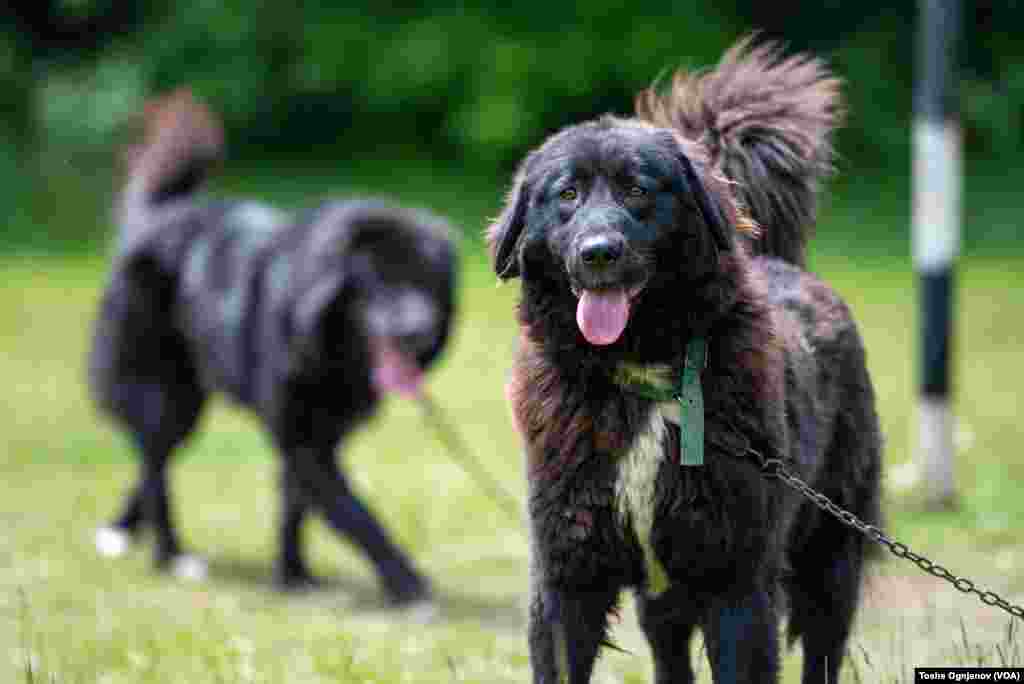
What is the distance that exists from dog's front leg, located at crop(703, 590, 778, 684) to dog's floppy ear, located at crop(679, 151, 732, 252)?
37.7 inches

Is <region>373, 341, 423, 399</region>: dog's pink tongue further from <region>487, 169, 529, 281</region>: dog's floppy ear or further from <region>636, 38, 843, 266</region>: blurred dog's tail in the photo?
<region>487, 169, 529, 281</region>: dog's floppy ear

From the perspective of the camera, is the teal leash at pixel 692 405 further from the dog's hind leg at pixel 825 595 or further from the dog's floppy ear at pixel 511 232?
the dog's hind leg at pixel 825 595

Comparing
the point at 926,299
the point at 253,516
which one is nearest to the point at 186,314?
the point at 253,516

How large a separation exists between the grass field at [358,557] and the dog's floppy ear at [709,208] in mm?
1320

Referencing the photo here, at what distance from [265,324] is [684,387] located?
4.81 m

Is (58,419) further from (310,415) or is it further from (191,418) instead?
(310,415)

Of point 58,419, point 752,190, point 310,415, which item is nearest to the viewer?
point 752,190

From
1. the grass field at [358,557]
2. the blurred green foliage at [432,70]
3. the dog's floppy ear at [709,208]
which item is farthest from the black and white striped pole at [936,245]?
the blurred green foliage at [432,70]

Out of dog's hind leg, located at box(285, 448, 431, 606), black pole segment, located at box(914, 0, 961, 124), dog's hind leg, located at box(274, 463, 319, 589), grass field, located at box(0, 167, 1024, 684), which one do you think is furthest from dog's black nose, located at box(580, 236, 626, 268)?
black pole segment, located at box(914, 0, 961, 124)

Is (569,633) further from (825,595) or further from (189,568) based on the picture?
(189,568)

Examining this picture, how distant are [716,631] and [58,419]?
424 inches

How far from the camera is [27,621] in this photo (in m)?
5.65

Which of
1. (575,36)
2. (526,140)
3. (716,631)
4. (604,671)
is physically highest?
(575,36)

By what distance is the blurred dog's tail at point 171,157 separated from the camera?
980 cm
